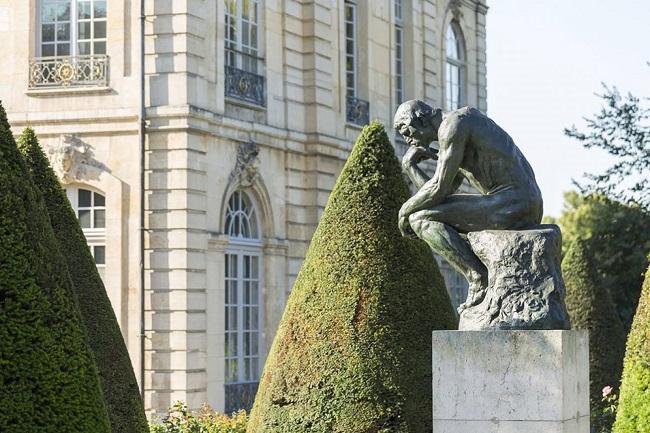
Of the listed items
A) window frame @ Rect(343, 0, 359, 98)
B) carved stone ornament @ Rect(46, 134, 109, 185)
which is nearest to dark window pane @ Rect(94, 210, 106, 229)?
carved stone ornament @ Rect(46, 134, 109, 185)

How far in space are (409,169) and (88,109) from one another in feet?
42.4

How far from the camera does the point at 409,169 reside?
1059cm

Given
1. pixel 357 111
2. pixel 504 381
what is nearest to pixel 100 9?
pixel 357 111

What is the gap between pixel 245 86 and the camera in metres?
24.3

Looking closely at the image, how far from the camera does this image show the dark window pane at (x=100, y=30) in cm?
2303

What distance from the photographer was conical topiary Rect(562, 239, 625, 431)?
69.5ft

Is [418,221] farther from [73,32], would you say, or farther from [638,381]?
[73,32]

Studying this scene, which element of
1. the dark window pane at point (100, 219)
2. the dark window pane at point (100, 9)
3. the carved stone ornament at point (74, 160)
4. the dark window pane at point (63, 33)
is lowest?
the dark window pane at point (100, 219)

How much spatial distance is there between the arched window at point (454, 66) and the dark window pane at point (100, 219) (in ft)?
42.4

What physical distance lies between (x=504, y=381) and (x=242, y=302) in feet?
48.0

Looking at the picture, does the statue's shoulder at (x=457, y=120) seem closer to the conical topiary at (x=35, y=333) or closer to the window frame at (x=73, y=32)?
the conical topiary at (x=35, y=333)

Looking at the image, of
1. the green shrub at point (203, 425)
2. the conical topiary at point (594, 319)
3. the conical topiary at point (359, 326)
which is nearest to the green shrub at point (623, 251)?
the conical topiary at point (594, 319)

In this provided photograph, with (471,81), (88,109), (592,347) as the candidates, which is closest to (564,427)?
(592,347)

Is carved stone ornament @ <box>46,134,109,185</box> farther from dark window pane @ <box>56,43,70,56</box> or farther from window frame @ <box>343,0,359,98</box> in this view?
window frame @ <box>343,0,359,98</box>
